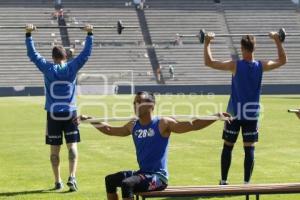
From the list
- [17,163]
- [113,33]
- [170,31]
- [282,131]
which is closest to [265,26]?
[170,31]

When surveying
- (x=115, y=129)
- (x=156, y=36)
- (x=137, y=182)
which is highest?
(x=156, y=36)

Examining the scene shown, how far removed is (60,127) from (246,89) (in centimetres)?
280

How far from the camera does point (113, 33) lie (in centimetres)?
5972

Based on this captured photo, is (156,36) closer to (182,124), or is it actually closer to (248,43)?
(248,43)

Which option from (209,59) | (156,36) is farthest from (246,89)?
(156,36)

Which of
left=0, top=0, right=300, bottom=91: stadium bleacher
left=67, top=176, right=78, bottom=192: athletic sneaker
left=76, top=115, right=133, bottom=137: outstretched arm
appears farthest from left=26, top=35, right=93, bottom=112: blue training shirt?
left=0, top=0, right=300, bottom=91: stadium bleacher

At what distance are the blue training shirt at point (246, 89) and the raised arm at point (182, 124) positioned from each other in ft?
7.53

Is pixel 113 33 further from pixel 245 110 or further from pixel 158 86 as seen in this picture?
pixel 245 110

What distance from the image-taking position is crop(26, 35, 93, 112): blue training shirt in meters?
9.67

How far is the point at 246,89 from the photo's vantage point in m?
9.24

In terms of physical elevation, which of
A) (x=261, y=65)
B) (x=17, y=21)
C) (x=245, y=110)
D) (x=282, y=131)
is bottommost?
(x=282, y=131)

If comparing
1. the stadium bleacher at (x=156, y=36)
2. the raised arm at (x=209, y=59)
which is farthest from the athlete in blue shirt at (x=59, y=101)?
the stadium bleacher at (x=156, y=36)

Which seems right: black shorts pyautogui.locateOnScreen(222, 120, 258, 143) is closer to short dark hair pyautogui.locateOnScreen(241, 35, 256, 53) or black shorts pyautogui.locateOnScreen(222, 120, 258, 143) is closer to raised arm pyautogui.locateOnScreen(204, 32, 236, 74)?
raised arm pyautogui.locateOnScreen(204, 32, 236, 74)

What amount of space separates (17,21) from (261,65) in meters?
50.4
